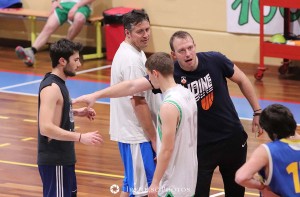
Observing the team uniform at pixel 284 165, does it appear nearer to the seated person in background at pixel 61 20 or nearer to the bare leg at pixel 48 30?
the seated person in background at pixel 61 20

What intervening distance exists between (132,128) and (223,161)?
2.77 feet

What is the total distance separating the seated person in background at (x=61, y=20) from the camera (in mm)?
14484

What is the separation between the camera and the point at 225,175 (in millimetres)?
6531

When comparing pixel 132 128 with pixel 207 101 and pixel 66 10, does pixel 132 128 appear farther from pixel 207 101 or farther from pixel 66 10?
pixel 66 10

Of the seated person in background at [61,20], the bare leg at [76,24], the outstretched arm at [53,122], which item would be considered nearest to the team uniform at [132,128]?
the outstretched arm at [53,122]

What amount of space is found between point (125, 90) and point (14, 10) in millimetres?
9776

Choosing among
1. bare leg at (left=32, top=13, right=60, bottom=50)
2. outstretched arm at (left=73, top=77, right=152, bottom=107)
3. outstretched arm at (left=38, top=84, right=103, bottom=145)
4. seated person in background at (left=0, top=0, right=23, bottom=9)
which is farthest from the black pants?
seated person in background at (left=0, top=0, right=23, bottom=9)

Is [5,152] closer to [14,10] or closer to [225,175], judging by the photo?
[225,175]

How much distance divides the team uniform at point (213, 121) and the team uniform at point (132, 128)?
41cm

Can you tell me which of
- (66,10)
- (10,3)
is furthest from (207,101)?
(10,3)

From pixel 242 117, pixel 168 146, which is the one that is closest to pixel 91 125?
pixel 242 117

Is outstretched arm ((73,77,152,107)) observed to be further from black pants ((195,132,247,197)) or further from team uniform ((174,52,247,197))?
black pants ((195,132,247,197))

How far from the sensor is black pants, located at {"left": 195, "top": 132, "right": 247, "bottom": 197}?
6.31 m

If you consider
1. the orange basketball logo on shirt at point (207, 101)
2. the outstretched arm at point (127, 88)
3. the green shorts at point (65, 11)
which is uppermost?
the outstretched arm at point (127, 88)
